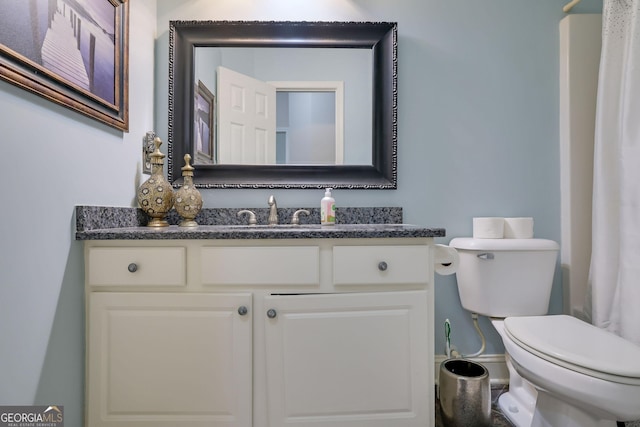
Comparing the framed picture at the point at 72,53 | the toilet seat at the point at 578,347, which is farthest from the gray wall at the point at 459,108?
the toilet seat at the point at 578,347

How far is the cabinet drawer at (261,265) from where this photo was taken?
1.02 metres

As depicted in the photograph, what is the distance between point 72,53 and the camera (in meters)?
0.99

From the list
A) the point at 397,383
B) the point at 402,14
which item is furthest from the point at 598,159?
the point at 397,383

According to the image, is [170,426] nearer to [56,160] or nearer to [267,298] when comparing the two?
[267,298]

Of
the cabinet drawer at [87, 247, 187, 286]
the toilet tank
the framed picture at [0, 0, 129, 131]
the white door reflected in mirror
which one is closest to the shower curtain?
the toilet tank

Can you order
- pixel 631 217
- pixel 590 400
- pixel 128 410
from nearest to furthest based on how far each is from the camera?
pixel 590 400
pixel 128 410
pixel 631 217

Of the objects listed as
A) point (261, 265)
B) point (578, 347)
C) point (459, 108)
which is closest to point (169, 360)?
point (261, 265)

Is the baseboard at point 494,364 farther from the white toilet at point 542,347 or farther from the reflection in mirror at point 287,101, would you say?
the reflection in mirror at point 287,101

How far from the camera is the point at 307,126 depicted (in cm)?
154

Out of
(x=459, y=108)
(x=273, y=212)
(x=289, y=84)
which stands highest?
(x=289, y=84)

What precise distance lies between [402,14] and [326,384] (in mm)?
1687

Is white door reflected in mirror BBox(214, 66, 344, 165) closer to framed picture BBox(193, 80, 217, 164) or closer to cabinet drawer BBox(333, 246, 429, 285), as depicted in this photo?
framed picture BBox(193, 80, 217, 164)

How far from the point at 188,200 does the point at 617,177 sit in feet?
6.01

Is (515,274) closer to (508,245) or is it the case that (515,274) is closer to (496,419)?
(508,245)
